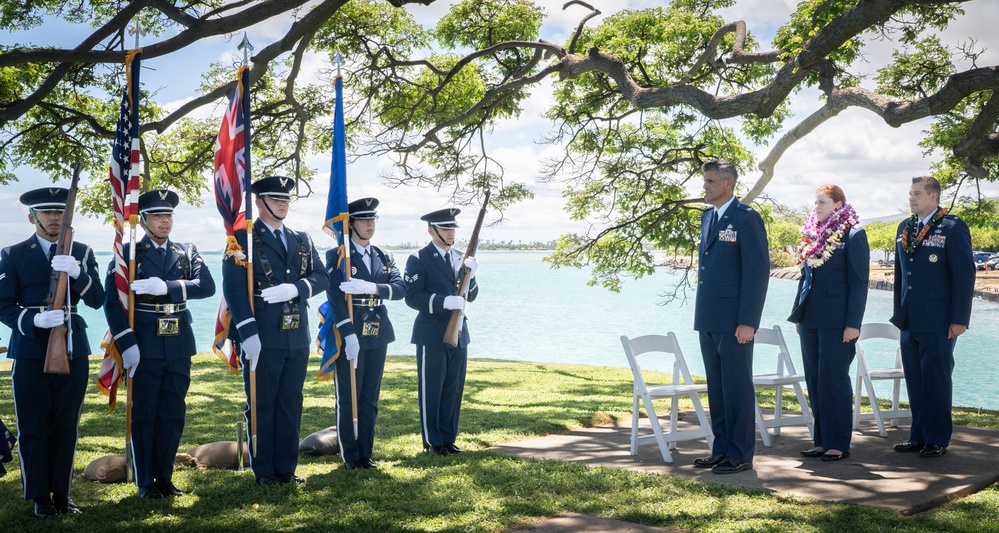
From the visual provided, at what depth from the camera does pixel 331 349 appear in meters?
5.99

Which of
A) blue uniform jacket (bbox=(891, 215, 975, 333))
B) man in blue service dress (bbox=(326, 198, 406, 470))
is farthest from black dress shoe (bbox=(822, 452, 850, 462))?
man in blue service dress (bbox=(326, 198, 406, 470))

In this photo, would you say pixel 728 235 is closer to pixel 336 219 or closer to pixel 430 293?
pixel 430 293

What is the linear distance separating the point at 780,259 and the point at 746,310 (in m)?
35.2

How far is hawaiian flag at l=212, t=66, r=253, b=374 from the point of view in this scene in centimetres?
545

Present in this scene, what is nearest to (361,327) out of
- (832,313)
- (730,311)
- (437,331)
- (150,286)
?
(437,331)

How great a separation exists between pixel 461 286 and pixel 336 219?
1.18 metres

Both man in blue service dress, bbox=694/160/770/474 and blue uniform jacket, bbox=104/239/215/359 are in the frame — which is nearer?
blue uniform jacket, bbox=104/239/215/359

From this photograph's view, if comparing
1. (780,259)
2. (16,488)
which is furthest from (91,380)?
(780,259)

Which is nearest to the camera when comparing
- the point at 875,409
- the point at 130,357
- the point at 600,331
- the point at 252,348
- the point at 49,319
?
the point at 49,319

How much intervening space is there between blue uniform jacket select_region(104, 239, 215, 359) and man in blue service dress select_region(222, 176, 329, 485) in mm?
243

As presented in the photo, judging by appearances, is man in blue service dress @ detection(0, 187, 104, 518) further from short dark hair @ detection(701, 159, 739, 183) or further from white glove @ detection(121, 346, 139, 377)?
short dark hair @ detection(701, 159, 739, 183)

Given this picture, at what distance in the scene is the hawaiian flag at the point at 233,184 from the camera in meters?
5.45

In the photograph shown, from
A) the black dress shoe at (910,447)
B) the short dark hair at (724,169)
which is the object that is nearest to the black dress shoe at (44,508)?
the short dark hair at (724,169)

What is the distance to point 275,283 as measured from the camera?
5.56 meters
